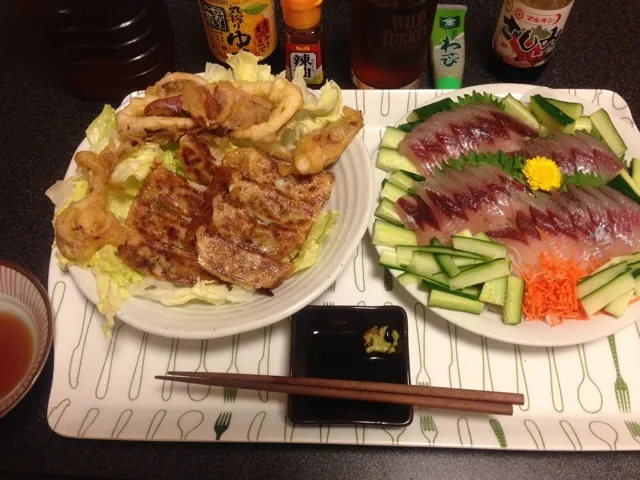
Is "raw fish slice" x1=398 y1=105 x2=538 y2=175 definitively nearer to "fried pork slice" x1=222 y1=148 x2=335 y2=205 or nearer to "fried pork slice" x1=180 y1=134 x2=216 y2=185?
"fried pork slice" x1=222 y1=148 x2=335 y2=205

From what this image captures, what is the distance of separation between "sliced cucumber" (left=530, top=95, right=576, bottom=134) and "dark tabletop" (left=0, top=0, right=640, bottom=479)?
1.55ft

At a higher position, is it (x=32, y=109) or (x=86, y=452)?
(x=32, y=109)

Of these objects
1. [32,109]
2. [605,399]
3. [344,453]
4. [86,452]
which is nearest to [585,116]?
[605,399]

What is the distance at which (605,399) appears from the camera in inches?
70.6

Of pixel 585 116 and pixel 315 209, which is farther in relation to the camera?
pixel 585 116

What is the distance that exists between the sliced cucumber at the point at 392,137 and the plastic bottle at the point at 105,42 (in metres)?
1.28

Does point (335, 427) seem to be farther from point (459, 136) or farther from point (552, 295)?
point (459, 136)

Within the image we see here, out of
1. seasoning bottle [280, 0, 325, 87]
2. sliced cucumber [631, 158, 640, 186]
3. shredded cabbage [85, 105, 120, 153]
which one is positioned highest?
seasoning bottle [280, 0, 325, 87]

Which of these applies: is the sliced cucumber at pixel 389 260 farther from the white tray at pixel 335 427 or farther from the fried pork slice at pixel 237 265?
the fried pork slice at pixel 237 265

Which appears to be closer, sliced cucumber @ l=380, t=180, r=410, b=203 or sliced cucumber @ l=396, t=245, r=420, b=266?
sliced cucumber @ l=396, t=245, r=420, b=266

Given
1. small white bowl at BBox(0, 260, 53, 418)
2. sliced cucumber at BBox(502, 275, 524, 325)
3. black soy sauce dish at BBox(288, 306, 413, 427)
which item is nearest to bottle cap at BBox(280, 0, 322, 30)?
black soy sauce dish at BBox(288, 306, 413, 427)

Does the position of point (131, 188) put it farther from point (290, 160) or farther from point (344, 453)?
point (344, 453)

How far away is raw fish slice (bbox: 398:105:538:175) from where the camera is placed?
2.13m

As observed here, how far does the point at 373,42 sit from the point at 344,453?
1.75 metres
